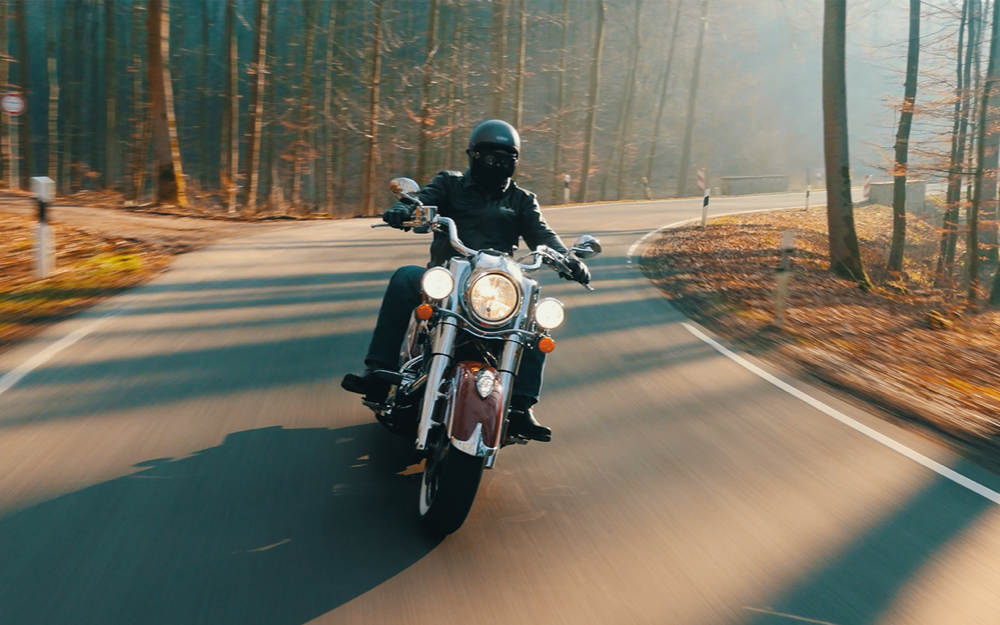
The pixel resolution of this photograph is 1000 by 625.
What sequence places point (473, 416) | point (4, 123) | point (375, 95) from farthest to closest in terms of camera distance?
1. point (4, 123)
2. point (375, 95)
3. point (473, 416)

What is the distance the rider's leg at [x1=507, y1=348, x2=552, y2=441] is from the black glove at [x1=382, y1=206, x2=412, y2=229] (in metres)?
0.96

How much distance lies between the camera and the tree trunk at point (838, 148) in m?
15.8

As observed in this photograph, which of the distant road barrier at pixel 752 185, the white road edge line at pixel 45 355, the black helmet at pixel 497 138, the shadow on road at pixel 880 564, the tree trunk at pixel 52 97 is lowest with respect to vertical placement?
the shadow on road at pixel 880 564

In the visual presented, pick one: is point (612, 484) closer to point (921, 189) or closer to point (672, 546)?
point (672, 546)

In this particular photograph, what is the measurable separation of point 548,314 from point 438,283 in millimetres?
555

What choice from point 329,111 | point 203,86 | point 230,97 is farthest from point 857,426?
point 203,86

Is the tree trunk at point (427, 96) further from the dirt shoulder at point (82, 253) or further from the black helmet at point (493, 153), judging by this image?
the black helmet at point (493, 153)

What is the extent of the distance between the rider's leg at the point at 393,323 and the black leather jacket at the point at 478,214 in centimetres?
20

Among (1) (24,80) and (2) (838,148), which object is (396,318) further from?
(1) (24,80)

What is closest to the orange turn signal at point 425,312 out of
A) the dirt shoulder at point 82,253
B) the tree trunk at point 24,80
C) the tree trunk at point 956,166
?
the dirt shoulder at point 82,253

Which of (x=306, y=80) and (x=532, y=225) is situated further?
(x=306, y=80)

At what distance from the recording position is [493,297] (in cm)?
409

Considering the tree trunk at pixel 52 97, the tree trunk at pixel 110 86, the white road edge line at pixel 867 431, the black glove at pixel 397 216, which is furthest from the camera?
the tree trunk at pixel 110 86

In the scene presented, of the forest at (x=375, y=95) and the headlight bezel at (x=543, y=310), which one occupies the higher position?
the forest at (x=375, y=95)
